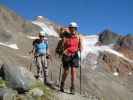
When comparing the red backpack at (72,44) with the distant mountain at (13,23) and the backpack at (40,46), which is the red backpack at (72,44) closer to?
the backpack at (40,46)

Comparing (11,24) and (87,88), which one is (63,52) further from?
(11,24)

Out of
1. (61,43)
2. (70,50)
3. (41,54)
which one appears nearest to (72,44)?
(70,50)

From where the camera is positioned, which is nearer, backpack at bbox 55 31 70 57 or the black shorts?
the black shorts

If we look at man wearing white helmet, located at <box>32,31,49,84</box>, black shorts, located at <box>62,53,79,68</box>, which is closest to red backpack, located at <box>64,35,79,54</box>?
black shorts, located at <box>62,53,79,68</box>

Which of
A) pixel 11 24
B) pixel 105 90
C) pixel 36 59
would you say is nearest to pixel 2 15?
pixel 11 24

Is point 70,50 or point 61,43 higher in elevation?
point 61,43

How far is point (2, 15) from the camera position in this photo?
15138 centimetres

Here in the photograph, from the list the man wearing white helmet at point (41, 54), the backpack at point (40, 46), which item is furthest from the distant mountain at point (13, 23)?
the backpack at point (40, 46)

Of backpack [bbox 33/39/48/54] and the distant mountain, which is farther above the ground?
the distant mountain

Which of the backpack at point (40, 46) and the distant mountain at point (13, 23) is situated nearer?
the backpack at point (40, 46)

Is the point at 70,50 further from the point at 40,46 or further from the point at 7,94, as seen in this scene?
the point at 7,94

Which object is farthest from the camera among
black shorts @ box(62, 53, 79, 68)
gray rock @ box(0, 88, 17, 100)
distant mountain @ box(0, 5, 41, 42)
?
distant mountain @ box(0, 5, 41, 42)

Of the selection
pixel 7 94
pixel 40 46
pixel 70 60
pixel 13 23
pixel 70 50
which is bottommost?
pixel 7 94

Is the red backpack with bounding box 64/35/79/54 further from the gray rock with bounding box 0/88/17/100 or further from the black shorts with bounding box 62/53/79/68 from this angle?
the gray rock with bounding box 0/88/17/100
